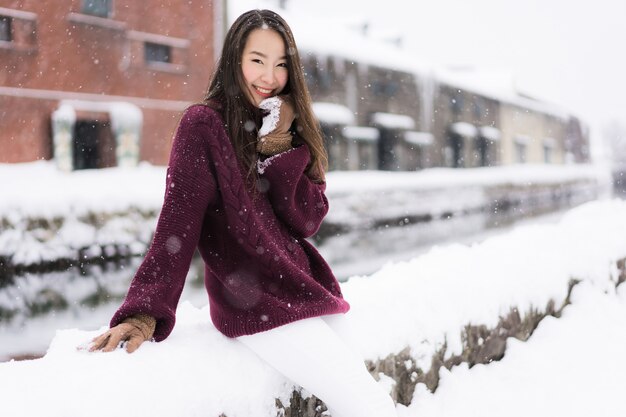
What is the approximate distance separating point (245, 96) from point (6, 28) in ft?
36.3

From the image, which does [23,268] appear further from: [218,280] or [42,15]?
[42,15]

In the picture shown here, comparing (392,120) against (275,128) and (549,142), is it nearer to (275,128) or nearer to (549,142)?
(549,142)

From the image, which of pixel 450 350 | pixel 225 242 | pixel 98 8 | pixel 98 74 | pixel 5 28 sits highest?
pixel 98 8

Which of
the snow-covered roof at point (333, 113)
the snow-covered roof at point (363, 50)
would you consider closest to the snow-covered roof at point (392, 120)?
the snow-covered roof at point (363, 50)

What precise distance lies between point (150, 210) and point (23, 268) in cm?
163

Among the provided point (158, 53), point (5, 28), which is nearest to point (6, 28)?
point (5, 28)

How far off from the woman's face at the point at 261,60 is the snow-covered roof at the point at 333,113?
14.9m

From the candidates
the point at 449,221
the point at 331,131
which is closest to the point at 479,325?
the point at 449,221

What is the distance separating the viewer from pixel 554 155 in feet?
113

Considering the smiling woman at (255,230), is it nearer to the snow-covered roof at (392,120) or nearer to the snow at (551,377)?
the snow at (551,377)

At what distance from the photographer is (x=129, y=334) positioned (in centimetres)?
136

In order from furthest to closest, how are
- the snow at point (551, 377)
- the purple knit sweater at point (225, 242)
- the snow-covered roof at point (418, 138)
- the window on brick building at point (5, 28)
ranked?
the snow-covered roof at point (418, 138) → the window on brick building at point (5, 28) → the snow at point (551, 377) → the purple knit sweater at point (225, 242)

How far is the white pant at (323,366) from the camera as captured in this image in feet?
4.68

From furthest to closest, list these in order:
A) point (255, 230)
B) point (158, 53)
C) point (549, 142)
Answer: point (549, 142) < point (158, 53) < point (255, 230)
